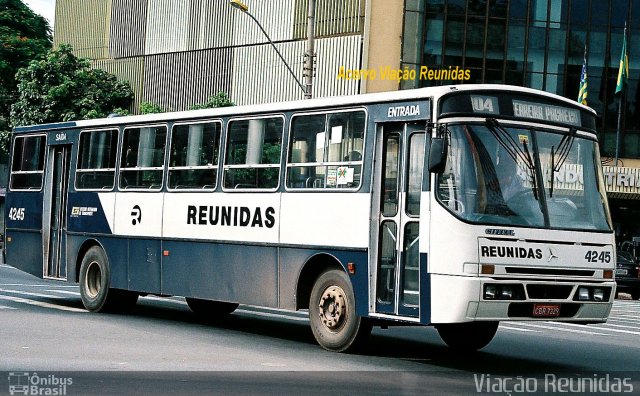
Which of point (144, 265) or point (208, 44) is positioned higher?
point (208, 44)

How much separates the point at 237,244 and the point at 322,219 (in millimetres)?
1920

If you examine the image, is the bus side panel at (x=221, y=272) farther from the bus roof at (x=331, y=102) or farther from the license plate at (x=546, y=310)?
the license plate at (x=546, y=310)

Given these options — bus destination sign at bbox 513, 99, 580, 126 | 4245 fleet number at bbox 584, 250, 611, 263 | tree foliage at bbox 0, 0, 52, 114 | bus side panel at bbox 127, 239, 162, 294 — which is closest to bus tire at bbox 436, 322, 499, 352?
4245 fleet number at bbox 584, 250, 611, 263

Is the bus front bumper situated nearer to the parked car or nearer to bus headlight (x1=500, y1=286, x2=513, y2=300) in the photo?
bus headlight (x1=500, y1=286, x2=513, y2=300)

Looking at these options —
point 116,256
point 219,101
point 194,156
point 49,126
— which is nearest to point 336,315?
point 194,156

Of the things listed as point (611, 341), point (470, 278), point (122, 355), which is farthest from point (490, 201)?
point (611, 341)

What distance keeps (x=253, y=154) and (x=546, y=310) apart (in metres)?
4.79

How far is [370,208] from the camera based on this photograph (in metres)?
13.9

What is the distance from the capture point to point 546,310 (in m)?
Result: 12.9

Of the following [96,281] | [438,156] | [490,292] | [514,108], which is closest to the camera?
[490,292]

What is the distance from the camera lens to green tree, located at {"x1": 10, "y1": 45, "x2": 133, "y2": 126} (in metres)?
55.1

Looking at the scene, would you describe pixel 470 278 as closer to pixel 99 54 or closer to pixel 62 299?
pixel 62 299

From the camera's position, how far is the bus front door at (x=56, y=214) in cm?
2025

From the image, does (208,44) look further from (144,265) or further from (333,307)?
(333,307)
